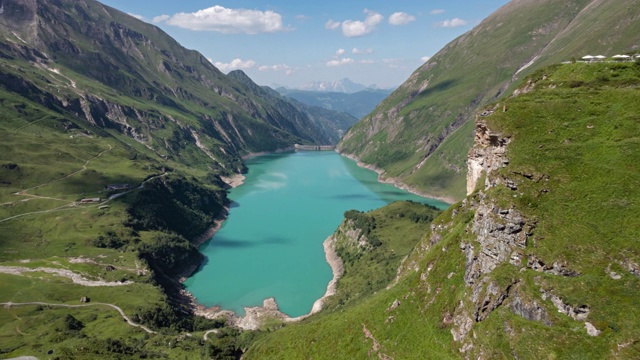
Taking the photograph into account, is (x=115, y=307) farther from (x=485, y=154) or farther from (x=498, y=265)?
(x=498, y=265)

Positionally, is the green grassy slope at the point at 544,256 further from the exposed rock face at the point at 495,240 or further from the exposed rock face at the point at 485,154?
the exposed rock face at the point at 485,154

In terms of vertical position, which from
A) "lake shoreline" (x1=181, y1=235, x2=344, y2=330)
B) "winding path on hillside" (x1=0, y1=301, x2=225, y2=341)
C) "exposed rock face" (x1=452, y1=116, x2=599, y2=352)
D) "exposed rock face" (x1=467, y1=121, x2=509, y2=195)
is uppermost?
"exposed rock face" (x1=467, y1=121, x2=509, y2=195)

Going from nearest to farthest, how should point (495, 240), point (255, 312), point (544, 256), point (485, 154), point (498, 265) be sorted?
point (544, 256) → point (498, 265) → point (495, 240) → point (485, 154) → point (255, 312)

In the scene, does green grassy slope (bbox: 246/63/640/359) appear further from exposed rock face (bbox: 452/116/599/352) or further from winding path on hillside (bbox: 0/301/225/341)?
winding path on hillside (bbox: 0/301/225/341)

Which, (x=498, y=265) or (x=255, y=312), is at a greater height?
(x=498, y=265)

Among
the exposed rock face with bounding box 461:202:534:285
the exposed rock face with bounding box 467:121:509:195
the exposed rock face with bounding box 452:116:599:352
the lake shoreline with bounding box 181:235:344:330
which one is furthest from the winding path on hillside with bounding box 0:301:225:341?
the exposed rock face with bounding box 467:121:509:195

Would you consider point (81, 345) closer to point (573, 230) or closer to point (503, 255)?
point (503, 255)

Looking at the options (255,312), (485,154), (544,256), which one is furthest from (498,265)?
(255,312)

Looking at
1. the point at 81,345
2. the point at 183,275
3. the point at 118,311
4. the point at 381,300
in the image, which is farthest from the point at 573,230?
the point at 183,275
